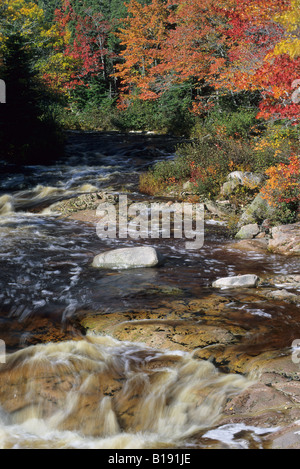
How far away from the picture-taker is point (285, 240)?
827 cm

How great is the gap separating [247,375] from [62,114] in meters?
27.3

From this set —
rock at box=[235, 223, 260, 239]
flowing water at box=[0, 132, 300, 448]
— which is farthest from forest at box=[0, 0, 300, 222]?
flowing water at box=[0, 132, 300, 448]

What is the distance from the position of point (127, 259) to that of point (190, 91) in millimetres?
20698

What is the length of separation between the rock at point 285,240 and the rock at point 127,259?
2.50m

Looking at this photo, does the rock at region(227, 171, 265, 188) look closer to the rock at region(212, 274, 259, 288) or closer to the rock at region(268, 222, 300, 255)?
the rock at region(268, 222, 300, 255)

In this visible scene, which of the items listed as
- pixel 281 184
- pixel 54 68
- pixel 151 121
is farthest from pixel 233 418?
pixel 54 68

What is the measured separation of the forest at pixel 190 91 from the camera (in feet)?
36.9

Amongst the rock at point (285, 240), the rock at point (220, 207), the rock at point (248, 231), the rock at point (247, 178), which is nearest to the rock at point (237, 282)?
the rock at point (285, 240)

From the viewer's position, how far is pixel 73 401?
386cm

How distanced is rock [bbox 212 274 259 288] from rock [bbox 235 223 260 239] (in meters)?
2.90

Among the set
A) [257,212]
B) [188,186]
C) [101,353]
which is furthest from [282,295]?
[188,186]

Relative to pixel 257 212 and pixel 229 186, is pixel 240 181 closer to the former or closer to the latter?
pixel 229 186

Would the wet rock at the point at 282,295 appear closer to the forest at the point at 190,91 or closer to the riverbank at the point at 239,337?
the riverbank at the point at 239,337
